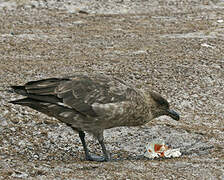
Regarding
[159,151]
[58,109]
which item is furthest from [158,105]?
[58,109]

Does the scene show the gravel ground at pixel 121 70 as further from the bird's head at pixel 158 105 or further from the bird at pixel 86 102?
the bird's head at pixel 158 105

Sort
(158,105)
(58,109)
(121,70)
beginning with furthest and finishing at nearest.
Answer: (121,70) → (158,105) → (58,109)

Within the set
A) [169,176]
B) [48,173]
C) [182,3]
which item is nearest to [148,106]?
[169,176]

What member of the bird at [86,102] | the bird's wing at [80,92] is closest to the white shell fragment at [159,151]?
the bird at [86,102]

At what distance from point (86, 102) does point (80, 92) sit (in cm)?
14

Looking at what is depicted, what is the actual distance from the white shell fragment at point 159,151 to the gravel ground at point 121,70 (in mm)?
154

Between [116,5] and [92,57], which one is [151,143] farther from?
[116,5]

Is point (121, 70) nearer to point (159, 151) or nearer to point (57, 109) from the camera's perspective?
point (159, 151)

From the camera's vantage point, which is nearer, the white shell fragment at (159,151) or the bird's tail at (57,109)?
the bird's tail at (57,109)

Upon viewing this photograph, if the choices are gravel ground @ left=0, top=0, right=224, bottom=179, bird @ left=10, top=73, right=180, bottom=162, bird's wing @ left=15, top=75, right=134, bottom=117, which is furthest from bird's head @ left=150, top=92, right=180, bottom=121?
gravel ground @ left=0, top=0, right=224, bottom=179

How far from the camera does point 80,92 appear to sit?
5.24m

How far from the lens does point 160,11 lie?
14281mm

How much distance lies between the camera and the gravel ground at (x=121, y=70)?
5.13m

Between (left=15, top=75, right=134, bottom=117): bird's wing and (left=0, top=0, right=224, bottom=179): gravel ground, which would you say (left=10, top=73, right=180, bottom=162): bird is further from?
(left=0, top=0, right=224, bottom=179): gravel ground
